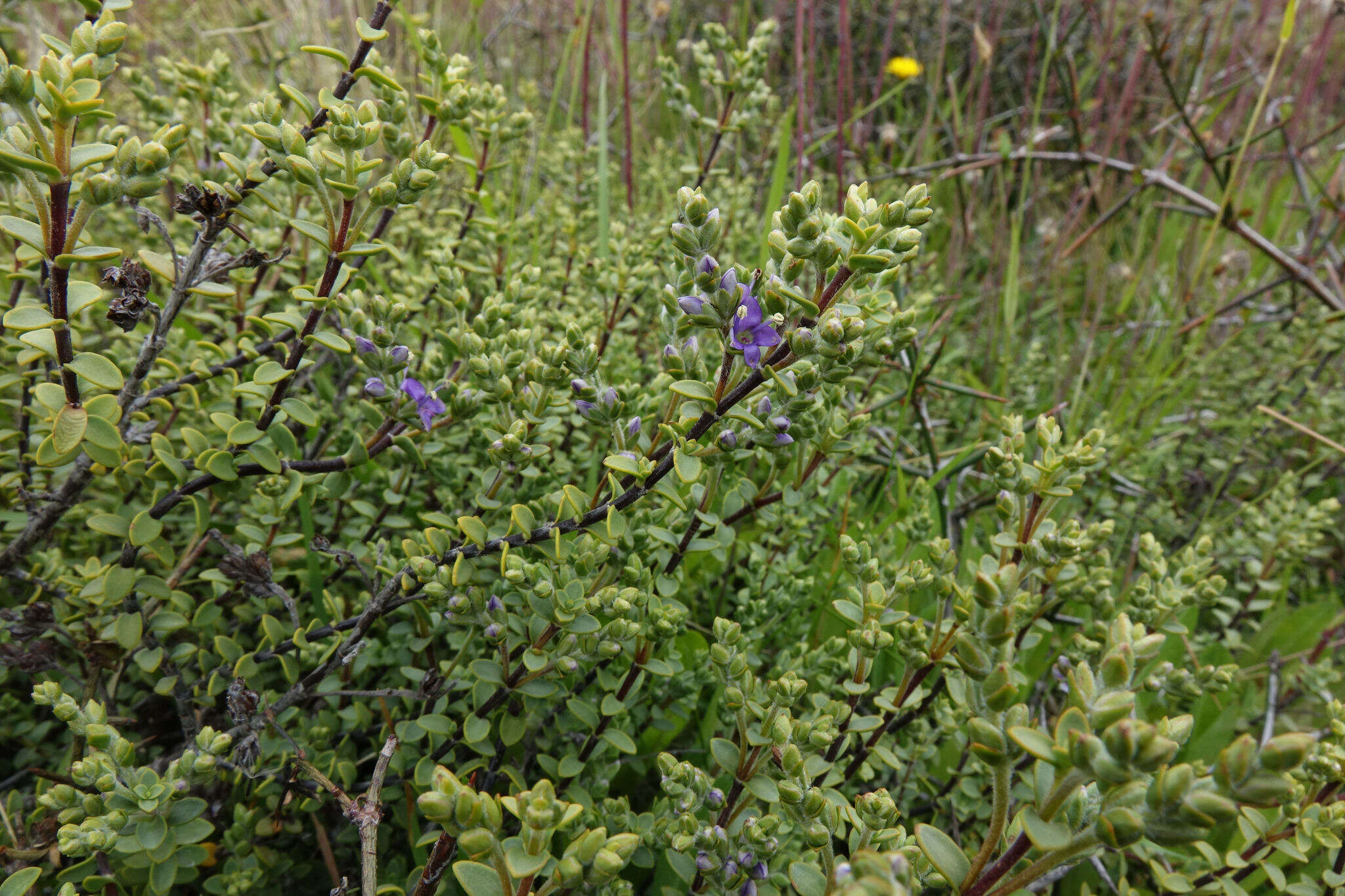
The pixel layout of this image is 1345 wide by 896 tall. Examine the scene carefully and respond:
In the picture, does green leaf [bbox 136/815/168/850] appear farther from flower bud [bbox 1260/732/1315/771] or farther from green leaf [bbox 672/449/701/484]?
flower bud [bbox 1260/732/1315/771]

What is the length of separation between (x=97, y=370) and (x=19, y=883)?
69 cm

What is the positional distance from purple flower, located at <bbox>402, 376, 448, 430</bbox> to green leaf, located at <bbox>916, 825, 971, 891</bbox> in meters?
0.99

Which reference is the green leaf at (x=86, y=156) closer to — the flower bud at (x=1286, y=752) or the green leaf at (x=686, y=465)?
the green leaf at (x=686, y=465)

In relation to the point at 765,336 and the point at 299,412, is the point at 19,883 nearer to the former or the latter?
the point at 299,412

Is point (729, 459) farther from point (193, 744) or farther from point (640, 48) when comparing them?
point (640, 48)

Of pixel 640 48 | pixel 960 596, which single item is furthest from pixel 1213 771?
pixel 640 48

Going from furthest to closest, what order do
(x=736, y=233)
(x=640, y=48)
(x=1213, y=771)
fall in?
(x=640, y=48)
(x=736, y=233)
(x=1213, y=771)

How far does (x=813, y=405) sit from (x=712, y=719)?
0.80m

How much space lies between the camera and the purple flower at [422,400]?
4.70 ft

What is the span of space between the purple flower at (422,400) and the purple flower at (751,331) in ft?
1.85

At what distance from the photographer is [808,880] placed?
1065mm

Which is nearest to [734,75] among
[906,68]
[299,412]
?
[299,412]

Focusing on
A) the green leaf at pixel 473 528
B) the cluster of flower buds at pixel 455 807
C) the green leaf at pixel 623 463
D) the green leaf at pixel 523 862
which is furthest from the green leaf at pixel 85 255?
the green leaf at pixel 523 862

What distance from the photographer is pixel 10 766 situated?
1718 millimetres
